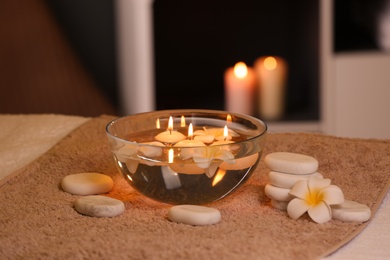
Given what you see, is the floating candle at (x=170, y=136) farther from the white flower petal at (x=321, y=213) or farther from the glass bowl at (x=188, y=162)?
the white flower petal at (x=321, y=213)

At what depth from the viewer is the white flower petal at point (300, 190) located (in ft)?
2.83

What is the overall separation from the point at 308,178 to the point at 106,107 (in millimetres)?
1590

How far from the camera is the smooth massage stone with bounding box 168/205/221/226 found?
0.83 metres

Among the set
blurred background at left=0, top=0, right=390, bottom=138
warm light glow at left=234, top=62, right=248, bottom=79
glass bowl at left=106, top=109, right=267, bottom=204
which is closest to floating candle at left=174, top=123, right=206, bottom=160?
glass bowl at left=106, top=109, right=267, bottom=204

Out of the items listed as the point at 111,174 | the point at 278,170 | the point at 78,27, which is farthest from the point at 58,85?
the point at 278,170

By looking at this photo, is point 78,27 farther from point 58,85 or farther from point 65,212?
point 65,212

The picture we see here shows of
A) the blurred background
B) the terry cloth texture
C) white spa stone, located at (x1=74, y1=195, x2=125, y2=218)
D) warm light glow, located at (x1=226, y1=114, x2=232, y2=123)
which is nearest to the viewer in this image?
the terry cloth texture

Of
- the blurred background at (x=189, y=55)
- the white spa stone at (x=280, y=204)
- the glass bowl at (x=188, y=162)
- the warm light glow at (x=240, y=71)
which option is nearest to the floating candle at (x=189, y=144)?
the glass bowl at (x=188, y=162)

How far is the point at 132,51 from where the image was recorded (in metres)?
2.48

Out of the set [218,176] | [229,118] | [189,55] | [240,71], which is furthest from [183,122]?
[189,55]

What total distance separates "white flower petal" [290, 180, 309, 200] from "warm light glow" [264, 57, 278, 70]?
165 centimetres

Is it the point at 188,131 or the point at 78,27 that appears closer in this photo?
the point at 188,131

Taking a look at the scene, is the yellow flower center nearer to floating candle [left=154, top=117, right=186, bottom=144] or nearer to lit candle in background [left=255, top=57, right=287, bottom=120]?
floating candle [left=154, top=117, right=186, bottom=144]

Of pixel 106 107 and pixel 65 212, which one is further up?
pixel 65 212
